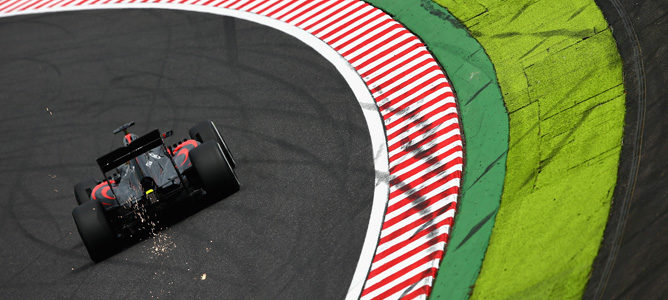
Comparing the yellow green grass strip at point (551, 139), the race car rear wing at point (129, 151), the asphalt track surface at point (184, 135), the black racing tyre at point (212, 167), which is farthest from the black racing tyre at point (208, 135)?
the yellow green grass strip at point (551, 139)

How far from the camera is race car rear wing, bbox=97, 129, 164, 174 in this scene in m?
13.2

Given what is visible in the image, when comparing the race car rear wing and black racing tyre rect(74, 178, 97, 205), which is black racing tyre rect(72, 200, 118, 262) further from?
black racing tyre rect(74, 178, 97, 205)

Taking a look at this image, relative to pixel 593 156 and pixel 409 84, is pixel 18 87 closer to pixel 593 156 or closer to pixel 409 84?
pixel 409 84

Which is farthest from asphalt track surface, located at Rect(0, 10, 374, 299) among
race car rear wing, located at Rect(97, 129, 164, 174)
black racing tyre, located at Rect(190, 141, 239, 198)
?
race car rear wing, located at Rect(97, 129, 164, 174)

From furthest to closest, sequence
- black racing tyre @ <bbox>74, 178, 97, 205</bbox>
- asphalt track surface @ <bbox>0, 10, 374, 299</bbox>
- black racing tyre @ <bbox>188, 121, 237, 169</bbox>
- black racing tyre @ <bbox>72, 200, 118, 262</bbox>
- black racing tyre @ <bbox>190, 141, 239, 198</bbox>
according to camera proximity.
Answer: black racing tyre @ <bbox>188, 121, 237, 169</bbox>
black racing tyre @ <bbox>74, 178, 97, 205</bbox>
black racing tyre @ <bbox>190, 141, 239, 198</bbox>
black racing tyre @ <bbox>72, 200, 118, 262</bbox>
asphalt track surface @ <bbox>0, 10, 374, 299</bbox>

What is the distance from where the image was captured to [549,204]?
11812mm

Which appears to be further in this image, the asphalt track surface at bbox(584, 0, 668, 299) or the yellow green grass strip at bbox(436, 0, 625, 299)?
the yellow green grass strip at bbox(436, 0, 625, 299)

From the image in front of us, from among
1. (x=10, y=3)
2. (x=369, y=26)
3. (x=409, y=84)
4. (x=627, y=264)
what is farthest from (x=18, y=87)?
(x=627, y=264)

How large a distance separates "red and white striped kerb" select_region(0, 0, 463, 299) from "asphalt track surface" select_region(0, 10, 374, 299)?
547mm

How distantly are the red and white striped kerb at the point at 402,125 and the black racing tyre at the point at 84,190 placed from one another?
19.2 feet

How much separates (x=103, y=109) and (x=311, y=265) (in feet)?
26.1

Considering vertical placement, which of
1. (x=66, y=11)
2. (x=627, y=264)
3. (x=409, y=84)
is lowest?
(x=627, y=264)

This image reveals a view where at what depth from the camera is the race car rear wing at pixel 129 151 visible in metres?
13.2

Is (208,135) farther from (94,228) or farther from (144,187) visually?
(94,228)
